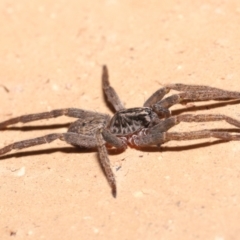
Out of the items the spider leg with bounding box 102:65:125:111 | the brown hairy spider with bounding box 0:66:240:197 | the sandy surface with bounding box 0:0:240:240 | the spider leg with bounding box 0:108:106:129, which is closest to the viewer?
the sandy surface with bounding box 0:0:240:240

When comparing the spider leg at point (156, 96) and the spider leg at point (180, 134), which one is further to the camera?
the spider leg at point (156, 96)

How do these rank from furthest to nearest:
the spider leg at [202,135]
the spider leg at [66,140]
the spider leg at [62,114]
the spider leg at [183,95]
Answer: the spider leg at [62,114], the spider leg at [66,140], the spider leg at [183,95], the spider leg at [202,135]

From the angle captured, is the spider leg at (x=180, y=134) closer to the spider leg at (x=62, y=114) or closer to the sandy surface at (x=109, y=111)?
the sandy surface at (x=109, y=111)

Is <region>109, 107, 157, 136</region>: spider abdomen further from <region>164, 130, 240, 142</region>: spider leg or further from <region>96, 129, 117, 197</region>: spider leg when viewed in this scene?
<region>164, 130, 240, 142</region>: spider leg

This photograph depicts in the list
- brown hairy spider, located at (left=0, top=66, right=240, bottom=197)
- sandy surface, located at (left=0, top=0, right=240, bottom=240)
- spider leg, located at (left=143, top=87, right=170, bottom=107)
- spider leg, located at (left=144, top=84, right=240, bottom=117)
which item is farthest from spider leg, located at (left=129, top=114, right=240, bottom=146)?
spider leg, located at (left=143, top=87, right=170, bottom=107)

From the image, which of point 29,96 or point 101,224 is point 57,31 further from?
point 101,224

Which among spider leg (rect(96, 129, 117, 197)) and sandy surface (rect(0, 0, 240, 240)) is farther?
spider leg (rect(96, 129, 117, 197))

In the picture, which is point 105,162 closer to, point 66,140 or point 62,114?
point 66,140

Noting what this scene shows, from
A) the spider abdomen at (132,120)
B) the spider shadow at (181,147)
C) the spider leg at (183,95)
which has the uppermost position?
the spider leg at (183,95)

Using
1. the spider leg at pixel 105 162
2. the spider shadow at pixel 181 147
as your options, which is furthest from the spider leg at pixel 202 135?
Result: the spider leg at pixel 105 162
